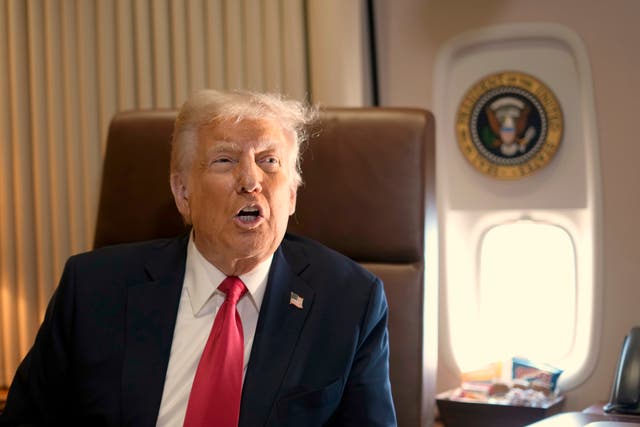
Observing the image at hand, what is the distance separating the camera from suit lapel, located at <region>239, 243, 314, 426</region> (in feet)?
5.64

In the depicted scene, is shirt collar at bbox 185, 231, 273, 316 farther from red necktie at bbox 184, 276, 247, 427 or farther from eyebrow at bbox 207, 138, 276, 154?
eyebrow at bbox 207, 138, 276, 154

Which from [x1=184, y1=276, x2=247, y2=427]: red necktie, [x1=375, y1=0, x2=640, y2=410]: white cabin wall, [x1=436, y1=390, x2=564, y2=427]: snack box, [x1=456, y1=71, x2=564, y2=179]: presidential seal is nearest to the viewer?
[x1=184, y1=276, x2=247, y2=427]: red necktie

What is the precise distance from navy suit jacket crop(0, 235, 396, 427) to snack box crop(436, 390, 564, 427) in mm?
765

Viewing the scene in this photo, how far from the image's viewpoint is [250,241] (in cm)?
177

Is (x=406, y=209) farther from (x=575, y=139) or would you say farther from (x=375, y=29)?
(x=375, y=29)

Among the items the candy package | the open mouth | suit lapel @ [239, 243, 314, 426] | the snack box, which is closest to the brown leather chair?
suit lapel @ [239, 243, 314, 426]

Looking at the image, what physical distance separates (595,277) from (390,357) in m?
0.92

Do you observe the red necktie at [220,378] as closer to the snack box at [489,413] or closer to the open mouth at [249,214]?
the open mouth at [249,214]

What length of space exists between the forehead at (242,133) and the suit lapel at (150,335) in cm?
28

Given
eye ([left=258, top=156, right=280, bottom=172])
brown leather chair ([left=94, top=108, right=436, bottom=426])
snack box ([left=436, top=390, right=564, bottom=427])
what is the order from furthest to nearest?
snack box ([left=436, top=390, right=564, bottom=427]), brown leather chair ([left=94, top=108, right=436, bottom=426]), eye ([left=258, top=156, right=280, bottom=172])

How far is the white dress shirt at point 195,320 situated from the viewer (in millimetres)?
1765

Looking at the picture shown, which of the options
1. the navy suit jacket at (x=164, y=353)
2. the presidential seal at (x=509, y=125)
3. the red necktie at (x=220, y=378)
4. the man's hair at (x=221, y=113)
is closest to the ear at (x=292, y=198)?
the man's hair at (x=221, y=113)

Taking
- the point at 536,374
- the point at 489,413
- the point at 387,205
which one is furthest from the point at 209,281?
the point at 536,374

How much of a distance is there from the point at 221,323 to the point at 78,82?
139 cm
